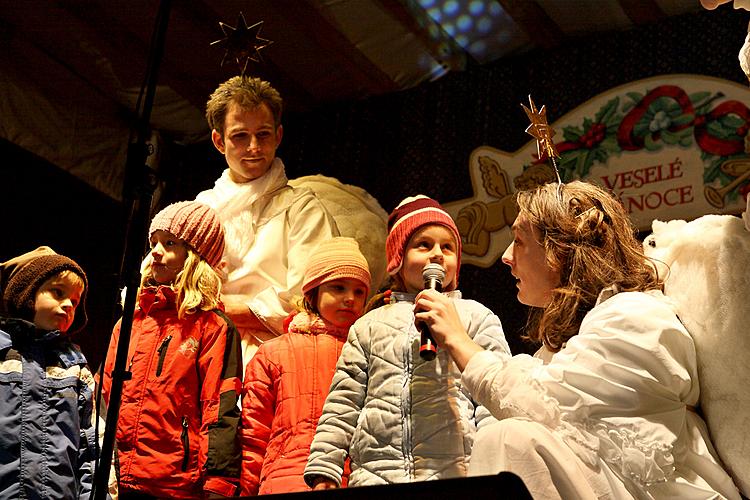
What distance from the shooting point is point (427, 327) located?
6.65ft

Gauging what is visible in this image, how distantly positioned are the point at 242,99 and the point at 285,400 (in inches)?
50.8

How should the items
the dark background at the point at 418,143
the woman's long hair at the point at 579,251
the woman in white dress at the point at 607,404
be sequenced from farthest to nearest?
the dark background at the point at 418,143 → the woman's long hair at the point at 579,251 → the woman in white dress at the point at 607,404

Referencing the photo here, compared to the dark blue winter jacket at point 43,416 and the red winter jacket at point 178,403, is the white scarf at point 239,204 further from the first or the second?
the dark blue winter jacket at point 43,416

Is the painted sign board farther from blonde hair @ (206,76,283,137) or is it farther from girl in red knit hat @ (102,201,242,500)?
girl in red knit hat @ (102,201,242,500)

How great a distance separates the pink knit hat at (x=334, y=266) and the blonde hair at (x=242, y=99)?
0.79m

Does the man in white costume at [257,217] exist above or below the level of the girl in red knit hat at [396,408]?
above

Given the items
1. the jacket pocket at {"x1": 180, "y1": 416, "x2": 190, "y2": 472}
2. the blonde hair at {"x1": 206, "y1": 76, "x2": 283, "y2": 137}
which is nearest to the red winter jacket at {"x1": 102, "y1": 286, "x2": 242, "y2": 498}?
the jacket pocket at {"x1": 180, "y1": 416, "x2": 190, "y2": 472}

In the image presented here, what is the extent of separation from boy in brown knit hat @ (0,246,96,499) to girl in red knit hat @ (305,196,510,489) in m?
0.63

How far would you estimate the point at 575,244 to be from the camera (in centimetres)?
201

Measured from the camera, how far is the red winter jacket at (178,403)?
8.46 feet

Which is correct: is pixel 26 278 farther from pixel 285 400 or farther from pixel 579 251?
pixel 579 251

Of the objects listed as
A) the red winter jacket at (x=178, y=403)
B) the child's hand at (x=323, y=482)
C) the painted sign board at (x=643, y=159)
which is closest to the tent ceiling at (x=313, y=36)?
the painted sign board at (x=643, y=159)

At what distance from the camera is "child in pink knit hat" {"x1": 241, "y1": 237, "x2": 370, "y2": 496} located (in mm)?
2529

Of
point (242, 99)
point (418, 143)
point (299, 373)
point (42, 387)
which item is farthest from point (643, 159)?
point (42, 387)
